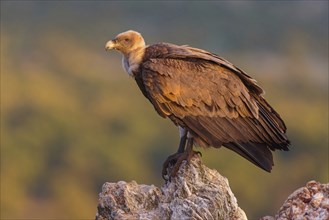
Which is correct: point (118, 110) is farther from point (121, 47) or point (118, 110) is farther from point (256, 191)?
point (121, 47)

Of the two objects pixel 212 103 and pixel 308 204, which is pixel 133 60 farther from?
pixel 308 204

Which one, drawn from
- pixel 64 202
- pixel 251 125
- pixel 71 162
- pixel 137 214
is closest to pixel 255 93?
pixel 251 125

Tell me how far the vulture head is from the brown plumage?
2 cm

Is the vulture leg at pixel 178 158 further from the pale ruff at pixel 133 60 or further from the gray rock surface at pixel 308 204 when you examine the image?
the gray rock surface at pixel 308 204

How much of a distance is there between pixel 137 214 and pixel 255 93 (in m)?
3.00

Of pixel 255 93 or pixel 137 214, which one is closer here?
pixel 137 214

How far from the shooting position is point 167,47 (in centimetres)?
1431

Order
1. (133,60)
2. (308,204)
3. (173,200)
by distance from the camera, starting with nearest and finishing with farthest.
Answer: (308,204) < (173,200) < (133,60)

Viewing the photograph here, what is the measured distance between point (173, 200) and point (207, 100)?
1961mm

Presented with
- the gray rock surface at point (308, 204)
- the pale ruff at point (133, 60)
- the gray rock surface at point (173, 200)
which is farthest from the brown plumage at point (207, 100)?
the gray rock surface at point (308, 204)

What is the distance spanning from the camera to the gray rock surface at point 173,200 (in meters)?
12.5

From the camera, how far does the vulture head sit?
14.4 m

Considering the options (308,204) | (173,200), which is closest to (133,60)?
(173,200)

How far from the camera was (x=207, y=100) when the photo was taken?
1405 centimetres
